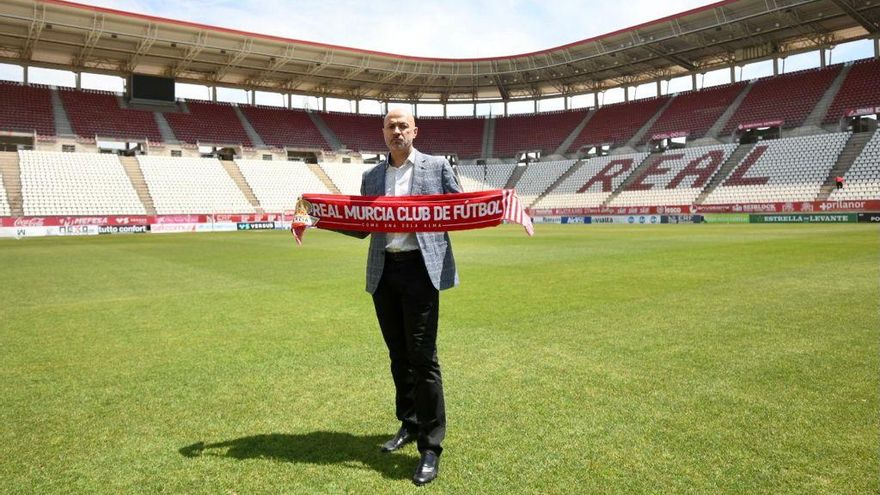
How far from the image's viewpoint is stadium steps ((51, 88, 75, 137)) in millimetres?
45438

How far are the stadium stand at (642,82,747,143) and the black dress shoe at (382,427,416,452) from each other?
54363 mm

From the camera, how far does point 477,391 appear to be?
14.8 ft

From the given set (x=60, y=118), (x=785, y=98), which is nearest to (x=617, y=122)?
(x=785, y=98)

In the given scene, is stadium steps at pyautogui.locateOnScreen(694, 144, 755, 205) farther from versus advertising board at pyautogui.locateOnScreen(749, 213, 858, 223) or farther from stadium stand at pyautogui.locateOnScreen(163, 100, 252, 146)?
stadium stand at pyautogui.locateOnScreen(163, 100, 252, 146)

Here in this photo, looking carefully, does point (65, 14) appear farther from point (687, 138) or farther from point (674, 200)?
point (687, 138)

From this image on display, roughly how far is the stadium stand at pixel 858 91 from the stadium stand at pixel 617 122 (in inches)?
626

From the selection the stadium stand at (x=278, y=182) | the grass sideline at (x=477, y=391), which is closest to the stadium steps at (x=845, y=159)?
the stadium stand at (x=278, y=182)

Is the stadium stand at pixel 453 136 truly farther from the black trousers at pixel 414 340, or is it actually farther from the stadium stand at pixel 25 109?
the black trousers at pixel 414 340

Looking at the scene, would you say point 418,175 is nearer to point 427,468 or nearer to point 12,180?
point 427,468

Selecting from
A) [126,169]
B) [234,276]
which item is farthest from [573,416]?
[126,169]

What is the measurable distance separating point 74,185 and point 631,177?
46.3 meters

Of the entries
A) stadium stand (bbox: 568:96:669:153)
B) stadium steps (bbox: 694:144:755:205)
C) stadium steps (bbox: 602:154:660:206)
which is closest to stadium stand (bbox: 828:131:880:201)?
stadium steps (bbox: 694:144:755:205)

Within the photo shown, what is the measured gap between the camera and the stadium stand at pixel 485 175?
5906 centimetres

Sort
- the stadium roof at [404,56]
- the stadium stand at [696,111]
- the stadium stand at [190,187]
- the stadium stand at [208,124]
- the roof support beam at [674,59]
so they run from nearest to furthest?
the stadium roof at [404,56] < the stadium stand at [190,187] < the roof support beam at [674,59] < the stadium stand at [696,111] < the stadium stand at [208,124]
